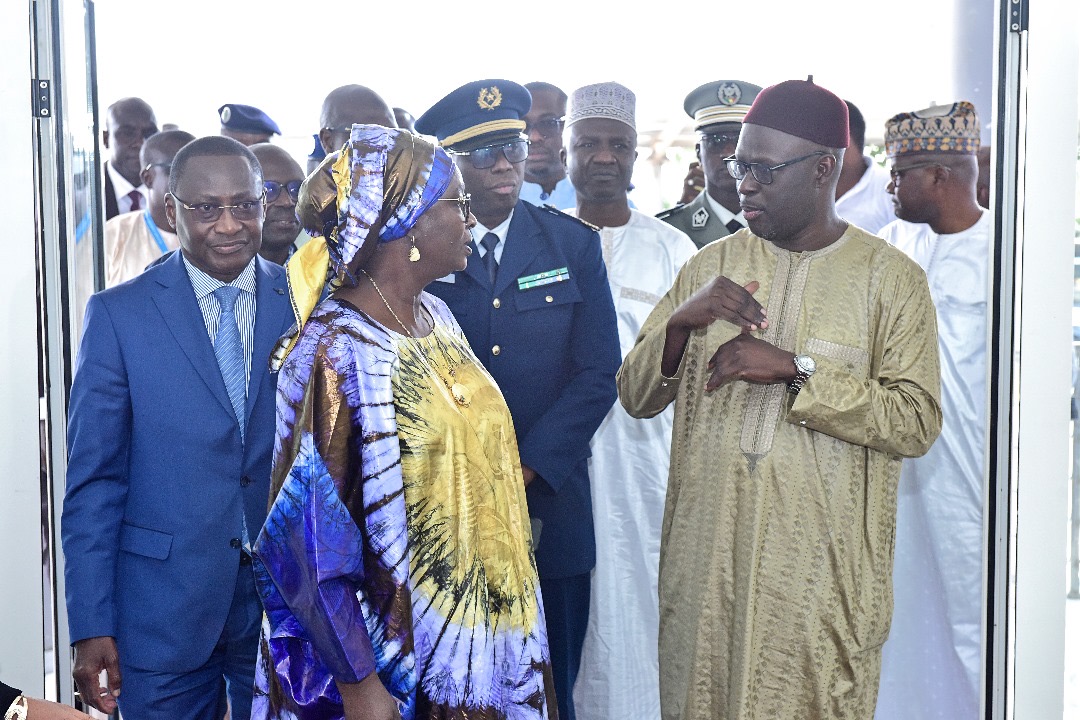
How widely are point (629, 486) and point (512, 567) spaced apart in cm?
182

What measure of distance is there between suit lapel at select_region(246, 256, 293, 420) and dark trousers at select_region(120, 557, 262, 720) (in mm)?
501

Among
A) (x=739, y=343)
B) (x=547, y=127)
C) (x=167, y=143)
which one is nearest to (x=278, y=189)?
(x=167, y=143)

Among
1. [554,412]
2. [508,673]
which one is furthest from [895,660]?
[508,673]

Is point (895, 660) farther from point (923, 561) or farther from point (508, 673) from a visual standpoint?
point (508, 673)

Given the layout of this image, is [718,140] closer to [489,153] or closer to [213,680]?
[489,153]

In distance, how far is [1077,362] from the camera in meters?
3.29

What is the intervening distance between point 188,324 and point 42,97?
38.9 inches

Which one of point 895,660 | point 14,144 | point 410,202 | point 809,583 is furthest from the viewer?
point 895,660

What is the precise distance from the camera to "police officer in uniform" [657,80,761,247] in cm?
410

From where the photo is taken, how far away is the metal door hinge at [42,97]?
10.8 feet

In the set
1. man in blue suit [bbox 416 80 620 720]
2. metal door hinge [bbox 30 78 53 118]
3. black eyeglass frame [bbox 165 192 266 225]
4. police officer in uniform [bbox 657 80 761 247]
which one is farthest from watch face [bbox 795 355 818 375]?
metal door hinge [bbox 30 78 53 118]

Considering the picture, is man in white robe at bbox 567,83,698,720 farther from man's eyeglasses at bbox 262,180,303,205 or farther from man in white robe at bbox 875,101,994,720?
man's eyeglasses at bbox 262,180,303,205

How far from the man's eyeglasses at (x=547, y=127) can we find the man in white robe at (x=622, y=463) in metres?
0.59

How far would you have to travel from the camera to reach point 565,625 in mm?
3584
